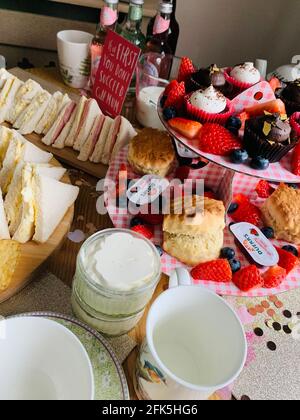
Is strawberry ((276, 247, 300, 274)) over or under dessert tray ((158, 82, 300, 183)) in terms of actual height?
under

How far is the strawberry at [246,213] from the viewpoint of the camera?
1.16 metres

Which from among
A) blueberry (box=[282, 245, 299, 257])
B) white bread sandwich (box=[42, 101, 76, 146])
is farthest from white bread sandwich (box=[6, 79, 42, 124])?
blueberry (box=[282, 245, 299, 257])

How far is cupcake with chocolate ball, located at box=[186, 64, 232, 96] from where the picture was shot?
111 centimetres

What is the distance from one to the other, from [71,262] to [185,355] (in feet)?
1.36

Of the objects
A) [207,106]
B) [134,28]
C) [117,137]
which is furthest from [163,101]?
[134,28]

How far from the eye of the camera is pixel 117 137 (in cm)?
133

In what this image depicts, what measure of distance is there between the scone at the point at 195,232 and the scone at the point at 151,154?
21 cm

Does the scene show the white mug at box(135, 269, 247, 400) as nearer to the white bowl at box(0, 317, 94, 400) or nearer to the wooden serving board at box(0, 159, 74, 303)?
the white bowl at box(0, 317, 94, 400)

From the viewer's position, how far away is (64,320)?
83cm

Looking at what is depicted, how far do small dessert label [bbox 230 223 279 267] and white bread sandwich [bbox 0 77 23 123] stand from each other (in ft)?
3.06

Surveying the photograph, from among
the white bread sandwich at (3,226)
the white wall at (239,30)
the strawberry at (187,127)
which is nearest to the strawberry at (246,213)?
the strawberry at (187,127)

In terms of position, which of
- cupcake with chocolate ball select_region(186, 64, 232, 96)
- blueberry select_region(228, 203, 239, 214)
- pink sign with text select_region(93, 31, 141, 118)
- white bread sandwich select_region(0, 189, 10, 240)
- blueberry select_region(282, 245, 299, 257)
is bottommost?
white bread sandwich select_region(0, 189, 10, 240)
